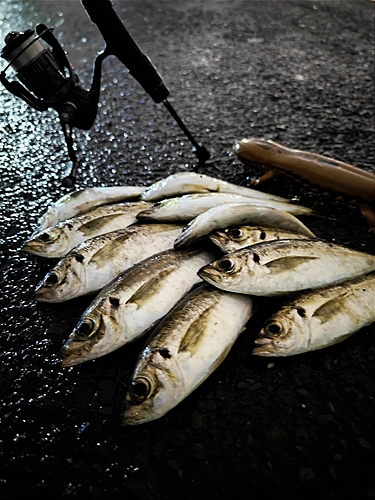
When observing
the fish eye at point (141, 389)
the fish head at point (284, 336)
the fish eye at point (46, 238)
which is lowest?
the fish head at point (284, 336)

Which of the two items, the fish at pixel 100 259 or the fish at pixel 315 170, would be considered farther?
the fish at pixel 315 170

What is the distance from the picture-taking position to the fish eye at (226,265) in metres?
1.93

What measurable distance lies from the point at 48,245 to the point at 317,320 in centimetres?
140

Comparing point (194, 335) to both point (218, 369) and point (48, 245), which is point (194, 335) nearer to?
point (218, 369)

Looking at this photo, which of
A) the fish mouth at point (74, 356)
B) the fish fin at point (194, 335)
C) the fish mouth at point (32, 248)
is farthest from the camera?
the fish mouth at point (32, 248)

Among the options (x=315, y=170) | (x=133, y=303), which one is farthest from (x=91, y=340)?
(x=315, y=170)

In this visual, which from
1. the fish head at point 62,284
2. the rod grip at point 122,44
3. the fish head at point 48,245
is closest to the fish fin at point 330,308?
the fish head at point 62,284

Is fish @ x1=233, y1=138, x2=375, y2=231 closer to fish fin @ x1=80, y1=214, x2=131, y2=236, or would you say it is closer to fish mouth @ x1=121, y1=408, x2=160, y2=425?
fish fin @ x1=80, y1=214, x2=131, y2=236

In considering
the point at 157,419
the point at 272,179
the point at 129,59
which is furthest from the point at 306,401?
the point at 129,59

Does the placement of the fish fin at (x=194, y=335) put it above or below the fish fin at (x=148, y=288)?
below

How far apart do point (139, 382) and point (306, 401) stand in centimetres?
67

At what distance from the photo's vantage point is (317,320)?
1.85 m

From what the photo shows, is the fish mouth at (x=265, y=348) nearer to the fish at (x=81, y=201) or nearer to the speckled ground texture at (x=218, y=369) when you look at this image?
the speckled ground texture at (x=218, y=369)

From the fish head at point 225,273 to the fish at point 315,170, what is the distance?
3.46 ft
